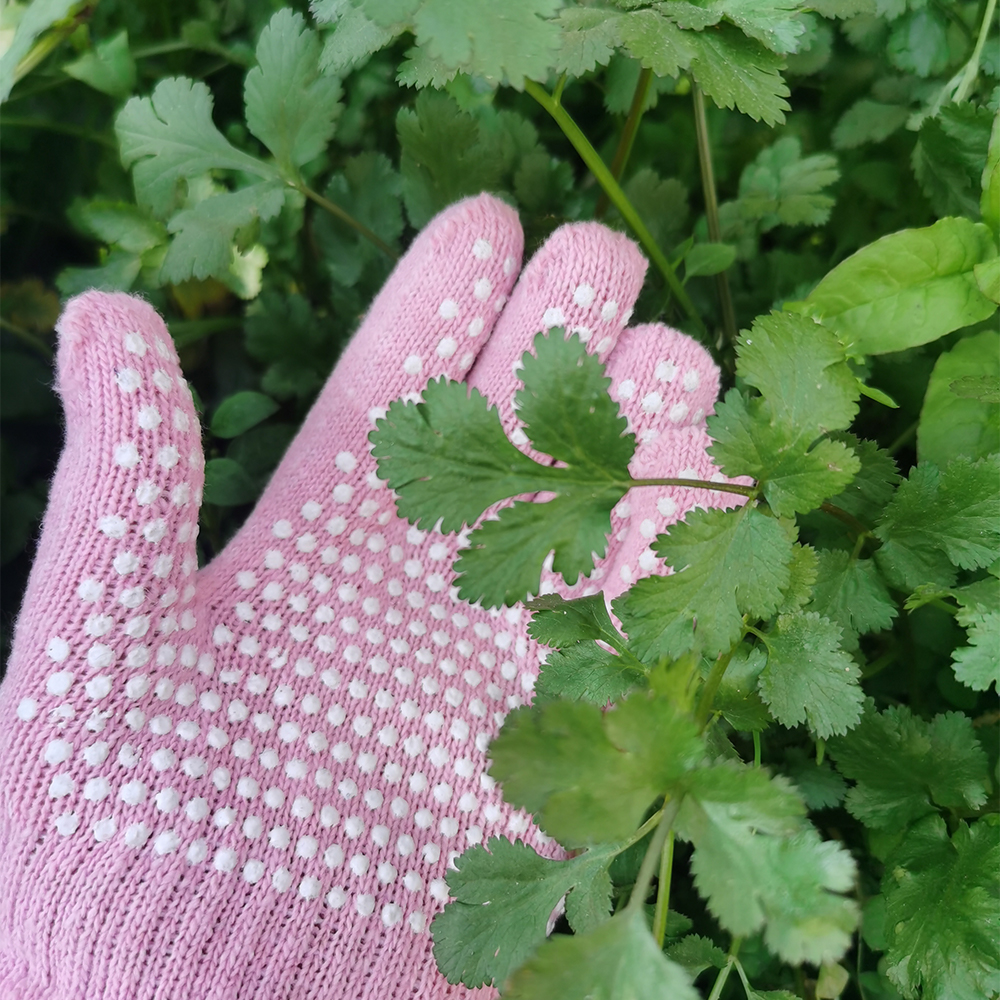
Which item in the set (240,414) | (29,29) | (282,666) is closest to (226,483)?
(240,414)

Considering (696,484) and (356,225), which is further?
(356,225)

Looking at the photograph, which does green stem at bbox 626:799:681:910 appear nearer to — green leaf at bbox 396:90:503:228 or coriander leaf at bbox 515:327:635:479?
coriander leaf at bbox 515:327:635:479

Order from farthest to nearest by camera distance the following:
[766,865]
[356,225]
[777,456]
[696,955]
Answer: [356,225] < [696,955] < [777,456] < [766,865]

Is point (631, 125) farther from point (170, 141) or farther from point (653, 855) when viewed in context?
point (653, 855)

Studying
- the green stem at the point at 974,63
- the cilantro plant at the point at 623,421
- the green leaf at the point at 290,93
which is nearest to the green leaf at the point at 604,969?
the cilantro plant at the point at 623,421

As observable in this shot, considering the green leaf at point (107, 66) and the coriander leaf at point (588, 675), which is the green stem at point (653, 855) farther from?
the green leaf at point (107, 66)

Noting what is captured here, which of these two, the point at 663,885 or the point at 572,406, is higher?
the point at 572,406

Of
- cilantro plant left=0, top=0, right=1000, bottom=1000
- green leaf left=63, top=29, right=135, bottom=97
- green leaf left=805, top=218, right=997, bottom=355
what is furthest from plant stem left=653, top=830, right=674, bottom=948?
green leaf left=63, top=29, right=135, bottom=97
